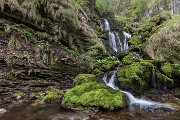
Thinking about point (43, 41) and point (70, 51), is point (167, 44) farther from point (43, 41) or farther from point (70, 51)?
point (43, 41)

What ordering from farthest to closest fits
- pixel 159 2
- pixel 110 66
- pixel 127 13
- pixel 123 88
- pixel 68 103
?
pixel 127 13 < pixel 159 2 < pixel 110 66 < pixel 123 88 < pixel 68 103

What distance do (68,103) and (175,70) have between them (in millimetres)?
6898

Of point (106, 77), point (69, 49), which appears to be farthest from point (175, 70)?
point (69, 49)

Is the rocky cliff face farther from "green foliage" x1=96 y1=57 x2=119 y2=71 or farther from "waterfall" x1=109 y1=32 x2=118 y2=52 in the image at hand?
"waterfall" x1=109 y1=32 x2=118 y2=52

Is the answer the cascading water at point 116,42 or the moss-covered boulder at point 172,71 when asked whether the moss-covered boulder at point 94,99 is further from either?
the cascading water at point 116,42

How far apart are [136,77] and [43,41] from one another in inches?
199

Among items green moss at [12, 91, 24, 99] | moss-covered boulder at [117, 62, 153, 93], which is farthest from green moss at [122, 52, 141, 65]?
green moss at [12, 91, 24, 99]

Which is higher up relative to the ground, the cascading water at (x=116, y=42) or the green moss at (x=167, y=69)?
the cascading water at (x=116, y=42)

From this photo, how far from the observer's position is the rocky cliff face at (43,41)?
Result: 9.95m

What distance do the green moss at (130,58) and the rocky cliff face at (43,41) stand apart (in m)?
1.81

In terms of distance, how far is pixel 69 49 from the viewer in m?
13.0

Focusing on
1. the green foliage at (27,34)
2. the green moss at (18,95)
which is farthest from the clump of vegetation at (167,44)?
the green moss at (18,95)

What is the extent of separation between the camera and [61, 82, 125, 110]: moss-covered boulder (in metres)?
7.60

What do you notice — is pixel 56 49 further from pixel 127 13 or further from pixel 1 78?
pixel 127 13
